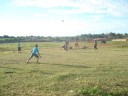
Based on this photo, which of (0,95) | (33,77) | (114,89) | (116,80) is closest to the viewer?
(0,95)

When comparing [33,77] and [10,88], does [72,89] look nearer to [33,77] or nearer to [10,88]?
[10,88]

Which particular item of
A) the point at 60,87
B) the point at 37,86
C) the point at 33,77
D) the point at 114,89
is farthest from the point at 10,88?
the point at 114,89

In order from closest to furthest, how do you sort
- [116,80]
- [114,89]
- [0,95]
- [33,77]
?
[0,95] → [114,89] → [116,80] → [33,77]

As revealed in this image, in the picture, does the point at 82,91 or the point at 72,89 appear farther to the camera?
the point at 72,89

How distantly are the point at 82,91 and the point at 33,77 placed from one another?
5011 millimetres

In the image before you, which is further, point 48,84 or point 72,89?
point 48,84

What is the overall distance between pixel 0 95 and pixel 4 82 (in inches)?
119

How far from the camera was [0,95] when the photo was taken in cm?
1343

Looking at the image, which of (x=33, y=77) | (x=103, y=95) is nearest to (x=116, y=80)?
(x=103, y=95)

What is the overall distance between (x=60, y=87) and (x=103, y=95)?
2.26 m

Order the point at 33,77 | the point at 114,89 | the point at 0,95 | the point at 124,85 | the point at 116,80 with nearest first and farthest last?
1. the point at 0,95
2. the point at 114,89
3. the point at 124,85
4. the point at 116,80
5. the point at 33,77

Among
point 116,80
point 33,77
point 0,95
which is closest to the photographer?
point 0,95

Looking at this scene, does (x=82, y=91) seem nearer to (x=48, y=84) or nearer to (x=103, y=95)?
(x=103, y=95)

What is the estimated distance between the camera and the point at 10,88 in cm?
1490
